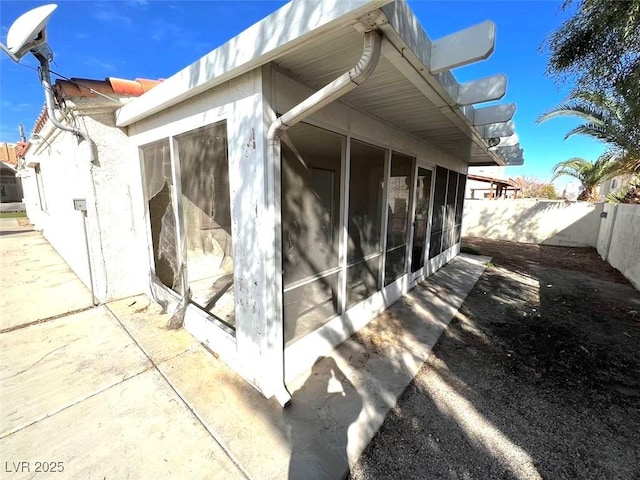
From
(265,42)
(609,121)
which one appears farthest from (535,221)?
(265,42)

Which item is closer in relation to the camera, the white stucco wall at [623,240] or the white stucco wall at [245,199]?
the white stucco wall at [245,199]

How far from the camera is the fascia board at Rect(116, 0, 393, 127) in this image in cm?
137

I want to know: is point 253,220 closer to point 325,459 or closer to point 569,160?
point 325,459

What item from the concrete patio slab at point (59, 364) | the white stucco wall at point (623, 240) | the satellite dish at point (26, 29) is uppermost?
the satellite dish at point (26, 29)

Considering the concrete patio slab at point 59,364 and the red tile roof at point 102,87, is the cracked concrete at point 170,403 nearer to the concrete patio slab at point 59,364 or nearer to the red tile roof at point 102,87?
the concrete patio slab at point 59,364

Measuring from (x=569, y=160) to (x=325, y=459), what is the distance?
580 inches

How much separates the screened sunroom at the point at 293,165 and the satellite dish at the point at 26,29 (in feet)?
2.99

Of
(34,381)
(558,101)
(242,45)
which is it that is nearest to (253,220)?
(242,45)

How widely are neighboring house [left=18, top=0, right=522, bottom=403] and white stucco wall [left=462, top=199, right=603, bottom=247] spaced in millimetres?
8998

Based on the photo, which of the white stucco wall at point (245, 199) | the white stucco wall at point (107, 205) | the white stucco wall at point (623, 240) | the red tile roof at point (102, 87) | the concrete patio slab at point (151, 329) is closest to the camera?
the white stucco wall at point (245, 199)

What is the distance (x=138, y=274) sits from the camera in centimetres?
421

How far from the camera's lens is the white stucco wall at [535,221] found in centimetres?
1013

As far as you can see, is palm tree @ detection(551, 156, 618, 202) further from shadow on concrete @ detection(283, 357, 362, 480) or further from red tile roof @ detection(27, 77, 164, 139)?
red tile roof @ detection(27, 77, 164, 139)

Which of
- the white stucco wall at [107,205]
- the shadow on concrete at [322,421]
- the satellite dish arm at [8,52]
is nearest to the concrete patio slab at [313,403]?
the shadow on concrete at [322,421]
